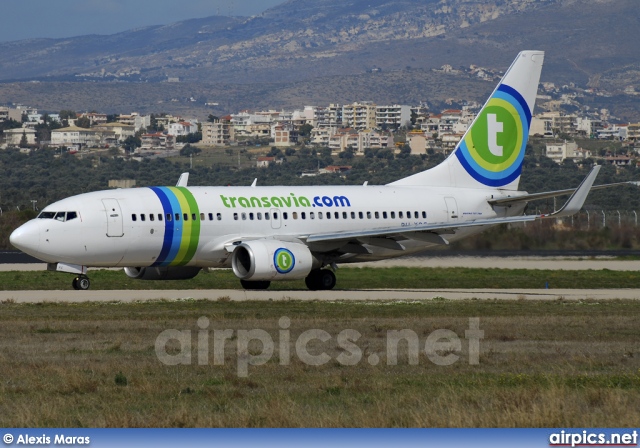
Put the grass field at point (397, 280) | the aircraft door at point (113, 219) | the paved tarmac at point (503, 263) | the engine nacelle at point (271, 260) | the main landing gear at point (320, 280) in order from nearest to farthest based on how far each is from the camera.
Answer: the aircraft door at point (113, 219), the engine nacelle at point (271, 260), the main landing gear at point (320, 280), the grass field at point (397, 280), the paved tarmac at point (503, 263)

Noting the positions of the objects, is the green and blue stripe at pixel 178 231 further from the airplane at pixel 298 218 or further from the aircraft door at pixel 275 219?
the aircraft door at pixel 275 219

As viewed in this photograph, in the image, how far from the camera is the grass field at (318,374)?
16250 millimetres

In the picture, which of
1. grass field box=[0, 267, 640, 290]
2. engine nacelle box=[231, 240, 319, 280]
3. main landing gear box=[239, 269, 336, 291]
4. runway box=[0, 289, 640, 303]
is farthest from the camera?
grass field box=[0, 267, 640, 290]

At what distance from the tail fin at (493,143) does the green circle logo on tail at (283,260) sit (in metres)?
8.63

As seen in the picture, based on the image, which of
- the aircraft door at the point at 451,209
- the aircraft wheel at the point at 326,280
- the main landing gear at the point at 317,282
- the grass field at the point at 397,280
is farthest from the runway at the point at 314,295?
the aircraft door at the point at 451,209

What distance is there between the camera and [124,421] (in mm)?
15859

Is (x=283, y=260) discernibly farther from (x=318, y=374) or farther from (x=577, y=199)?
(x=318, y=374)

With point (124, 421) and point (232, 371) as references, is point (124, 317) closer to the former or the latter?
point (232, 371)

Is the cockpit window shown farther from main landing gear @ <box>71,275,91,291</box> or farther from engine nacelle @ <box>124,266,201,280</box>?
engine nacelle @ <box>124,266,201,280</box>

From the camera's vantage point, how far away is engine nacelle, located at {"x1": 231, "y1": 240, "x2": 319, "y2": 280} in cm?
4000

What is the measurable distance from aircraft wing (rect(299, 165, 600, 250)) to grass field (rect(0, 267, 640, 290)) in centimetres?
284

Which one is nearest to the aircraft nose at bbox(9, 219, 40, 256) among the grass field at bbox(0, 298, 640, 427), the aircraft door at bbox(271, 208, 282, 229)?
the grass field at bbox(0, 298, 640, 427)

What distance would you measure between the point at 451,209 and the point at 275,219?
22.8ft

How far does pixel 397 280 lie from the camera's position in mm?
48656
